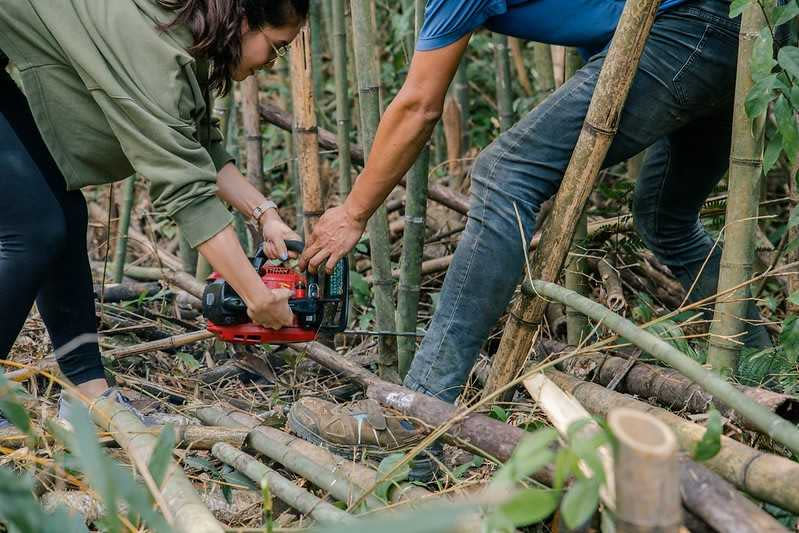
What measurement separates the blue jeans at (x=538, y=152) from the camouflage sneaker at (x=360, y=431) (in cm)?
15

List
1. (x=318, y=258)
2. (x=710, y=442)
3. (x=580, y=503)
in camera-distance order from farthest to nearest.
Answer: (x=318, y=258) < (x=710, y=442) < (x=580, y=503)

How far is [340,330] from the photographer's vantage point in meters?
2.99

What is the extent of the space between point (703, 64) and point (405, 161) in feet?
2.75

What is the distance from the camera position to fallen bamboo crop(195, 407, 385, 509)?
2.08m

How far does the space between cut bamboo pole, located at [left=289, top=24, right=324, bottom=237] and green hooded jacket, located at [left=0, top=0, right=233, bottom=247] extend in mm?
611

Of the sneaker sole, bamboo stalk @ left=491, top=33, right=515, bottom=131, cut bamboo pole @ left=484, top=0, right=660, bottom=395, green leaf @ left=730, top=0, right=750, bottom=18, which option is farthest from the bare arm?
bamboo stalk @ left=491, top=33, right=515, bottom=131

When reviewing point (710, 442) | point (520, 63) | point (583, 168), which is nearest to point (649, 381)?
point (583, 168)

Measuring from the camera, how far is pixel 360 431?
2.44m

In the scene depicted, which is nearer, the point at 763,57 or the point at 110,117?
the point at 763,57

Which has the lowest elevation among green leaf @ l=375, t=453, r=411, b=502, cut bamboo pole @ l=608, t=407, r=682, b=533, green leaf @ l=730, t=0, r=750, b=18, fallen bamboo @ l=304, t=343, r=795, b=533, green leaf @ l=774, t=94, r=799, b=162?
green leaf @ l=375, t=453, r=411, b=502

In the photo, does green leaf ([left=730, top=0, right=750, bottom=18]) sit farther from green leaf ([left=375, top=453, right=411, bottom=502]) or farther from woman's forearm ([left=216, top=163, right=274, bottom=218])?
woman's forearm ([left=216, top=163, right=274, bottom=218])

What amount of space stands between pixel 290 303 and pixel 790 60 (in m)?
1.56

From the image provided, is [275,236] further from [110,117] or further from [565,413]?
[565,413]

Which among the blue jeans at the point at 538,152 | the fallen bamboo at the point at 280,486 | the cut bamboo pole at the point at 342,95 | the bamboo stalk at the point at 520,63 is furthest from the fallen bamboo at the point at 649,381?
the bamboo stalk at the point at 520,63
